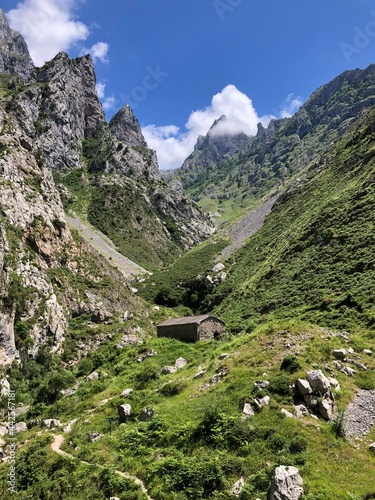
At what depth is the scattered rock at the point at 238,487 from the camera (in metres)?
13.6

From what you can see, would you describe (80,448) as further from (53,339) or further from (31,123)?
(31,123)

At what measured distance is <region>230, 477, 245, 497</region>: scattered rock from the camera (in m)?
13.6

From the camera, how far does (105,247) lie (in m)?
106

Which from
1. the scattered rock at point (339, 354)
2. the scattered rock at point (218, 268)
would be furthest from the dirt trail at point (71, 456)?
the scattered rock at point (218, 268)

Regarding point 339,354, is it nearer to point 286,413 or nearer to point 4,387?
point 286,413

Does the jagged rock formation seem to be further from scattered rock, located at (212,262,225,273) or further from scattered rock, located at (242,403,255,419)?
scattered rock, located at (242,403,255,419)

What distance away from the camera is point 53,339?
46594 mm

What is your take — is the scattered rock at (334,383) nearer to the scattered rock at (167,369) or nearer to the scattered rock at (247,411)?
the scattered rock at (247,411)

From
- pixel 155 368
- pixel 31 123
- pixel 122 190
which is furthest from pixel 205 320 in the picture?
pixel 31 123

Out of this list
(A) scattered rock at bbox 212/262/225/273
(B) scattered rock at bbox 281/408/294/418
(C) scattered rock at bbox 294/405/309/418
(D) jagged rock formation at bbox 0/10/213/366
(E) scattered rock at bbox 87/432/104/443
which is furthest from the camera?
(A) scattered rock at bbox 212/262/225/273

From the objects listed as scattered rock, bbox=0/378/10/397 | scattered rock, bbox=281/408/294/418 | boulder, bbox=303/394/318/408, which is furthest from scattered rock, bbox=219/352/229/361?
scattered rock, bbox=0/378/10/397

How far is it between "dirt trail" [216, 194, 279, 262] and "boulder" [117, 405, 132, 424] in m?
68.8

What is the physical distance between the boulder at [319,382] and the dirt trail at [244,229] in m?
73.4

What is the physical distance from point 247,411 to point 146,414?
777cm
